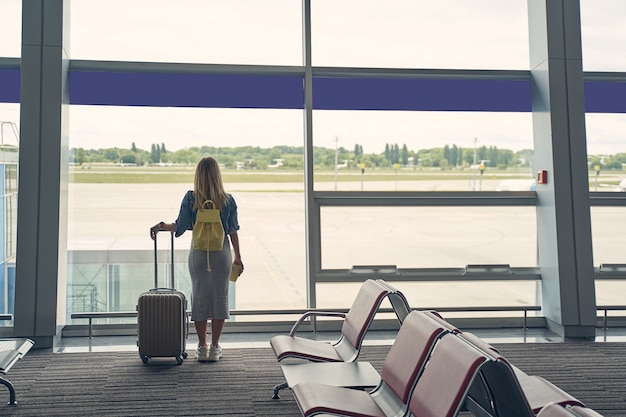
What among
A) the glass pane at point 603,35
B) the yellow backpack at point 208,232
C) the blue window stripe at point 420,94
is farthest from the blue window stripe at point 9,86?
the glass pane at point 603,35

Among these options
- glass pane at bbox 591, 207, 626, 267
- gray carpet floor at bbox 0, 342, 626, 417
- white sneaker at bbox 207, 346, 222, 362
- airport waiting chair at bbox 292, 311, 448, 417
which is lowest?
gray carpet floor at bbox 0, 342, 626, 417

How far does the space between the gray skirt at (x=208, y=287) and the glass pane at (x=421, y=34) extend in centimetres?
228

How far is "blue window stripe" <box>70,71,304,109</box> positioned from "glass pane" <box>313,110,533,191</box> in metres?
0.41

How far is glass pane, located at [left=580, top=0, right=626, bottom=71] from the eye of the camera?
268 inches

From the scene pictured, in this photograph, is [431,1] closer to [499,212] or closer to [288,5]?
[288,5]

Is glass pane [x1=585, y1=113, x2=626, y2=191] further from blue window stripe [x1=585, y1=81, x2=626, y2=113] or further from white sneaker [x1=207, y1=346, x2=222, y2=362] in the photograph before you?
white sneaker [x1=207, y1=346, x2=222, y2=362]

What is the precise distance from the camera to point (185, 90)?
6.54 metres

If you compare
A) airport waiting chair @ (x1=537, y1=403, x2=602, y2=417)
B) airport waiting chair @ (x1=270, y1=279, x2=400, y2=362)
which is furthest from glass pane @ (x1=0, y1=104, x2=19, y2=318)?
airport waiting chair @ (x1=537, y1=403, x2=602, y2=417)

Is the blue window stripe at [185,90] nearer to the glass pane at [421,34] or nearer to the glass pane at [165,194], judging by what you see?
the glass pane at [165,194]

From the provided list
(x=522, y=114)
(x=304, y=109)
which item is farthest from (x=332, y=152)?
(x=522, y=114)

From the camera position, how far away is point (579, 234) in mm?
6348

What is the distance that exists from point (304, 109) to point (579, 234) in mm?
2748

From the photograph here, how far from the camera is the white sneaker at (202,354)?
17.4 feet

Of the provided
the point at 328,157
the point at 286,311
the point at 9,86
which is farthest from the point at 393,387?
the point at 9,86
